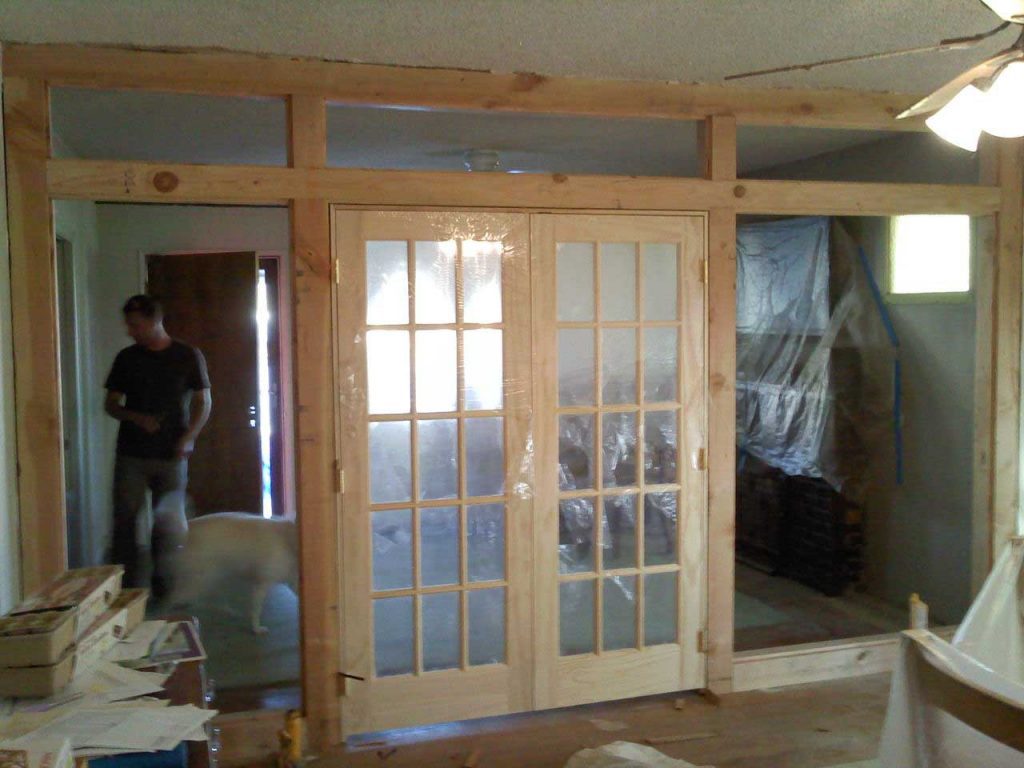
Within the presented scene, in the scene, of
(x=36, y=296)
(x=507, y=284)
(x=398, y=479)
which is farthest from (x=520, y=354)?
(x=36, y=296)

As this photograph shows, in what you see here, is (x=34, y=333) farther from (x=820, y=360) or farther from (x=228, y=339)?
(x=820, y=360)

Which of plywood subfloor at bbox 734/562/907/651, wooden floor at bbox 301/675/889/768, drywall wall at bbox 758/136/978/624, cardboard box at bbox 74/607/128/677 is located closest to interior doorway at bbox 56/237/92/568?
wooden floor at bbox 301/675/889/768

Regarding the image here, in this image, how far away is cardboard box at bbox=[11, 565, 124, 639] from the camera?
1.89m

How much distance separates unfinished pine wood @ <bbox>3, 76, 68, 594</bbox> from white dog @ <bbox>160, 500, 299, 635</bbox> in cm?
123

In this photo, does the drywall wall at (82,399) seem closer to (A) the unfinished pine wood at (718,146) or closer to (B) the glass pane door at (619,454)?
(B) the glass pane door at (619,454)

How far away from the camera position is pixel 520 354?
3.38 metres

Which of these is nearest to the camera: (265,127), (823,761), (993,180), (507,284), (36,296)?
(36,296)

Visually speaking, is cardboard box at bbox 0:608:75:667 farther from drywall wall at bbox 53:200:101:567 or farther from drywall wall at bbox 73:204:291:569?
drywall wall at bbox 73:204:291:569

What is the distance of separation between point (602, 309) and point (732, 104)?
96 cm

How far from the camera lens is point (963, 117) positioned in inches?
82.5

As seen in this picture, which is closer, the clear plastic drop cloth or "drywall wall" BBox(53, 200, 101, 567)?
the clear plastic drop cloth

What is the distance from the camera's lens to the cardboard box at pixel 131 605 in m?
2.15

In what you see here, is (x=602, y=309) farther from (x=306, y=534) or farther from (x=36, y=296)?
(x=36, y=296)

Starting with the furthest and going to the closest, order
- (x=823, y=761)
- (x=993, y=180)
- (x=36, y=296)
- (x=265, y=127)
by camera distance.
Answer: (x=265, y=127), (x=993, y=180), (x=823, y=761), (x=36, y=296)
